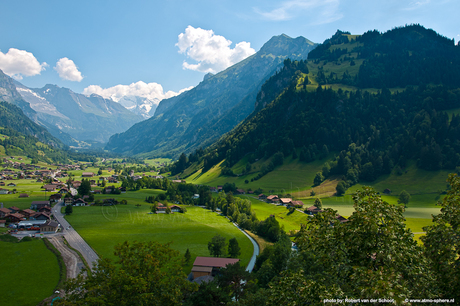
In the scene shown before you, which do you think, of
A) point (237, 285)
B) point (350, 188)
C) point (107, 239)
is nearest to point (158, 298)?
point (237, 285)

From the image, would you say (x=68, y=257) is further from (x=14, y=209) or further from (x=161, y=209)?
(x=14, y=209)

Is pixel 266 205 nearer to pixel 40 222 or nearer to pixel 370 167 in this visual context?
pixel 370 167

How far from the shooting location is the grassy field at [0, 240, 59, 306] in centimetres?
4341

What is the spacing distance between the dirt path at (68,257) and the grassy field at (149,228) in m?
5.22

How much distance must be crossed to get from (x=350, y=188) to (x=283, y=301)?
156m

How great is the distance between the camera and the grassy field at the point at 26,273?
142ft

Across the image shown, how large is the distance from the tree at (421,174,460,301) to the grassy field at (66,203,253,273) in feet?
184

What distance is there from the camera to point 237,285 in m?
44.7

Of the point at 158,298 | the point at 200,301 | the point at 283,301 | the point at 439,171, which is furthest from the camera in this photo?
the point at 439,171

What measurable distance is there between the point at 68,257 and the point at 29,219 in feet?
146

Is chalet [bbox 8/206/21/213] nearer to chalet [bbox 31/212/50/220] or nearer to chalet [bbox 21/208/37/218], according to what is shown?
chalet [bbox 21/208/37/218]

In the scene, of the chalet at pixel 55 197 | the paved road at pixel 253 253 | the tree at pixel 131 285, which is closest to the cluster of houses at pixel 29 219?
the chalet at pixel 55 197

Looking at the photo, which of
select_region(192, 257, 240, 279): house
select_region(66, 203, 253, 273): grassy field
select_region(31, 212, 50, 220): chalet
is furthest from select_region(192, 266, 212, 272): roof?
select_region(31, 212, 50, 220): chalet

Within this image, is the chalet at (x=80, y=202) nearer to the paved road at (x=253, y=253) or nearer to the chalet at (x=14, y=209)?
the chalet at (x=14, y=209)
